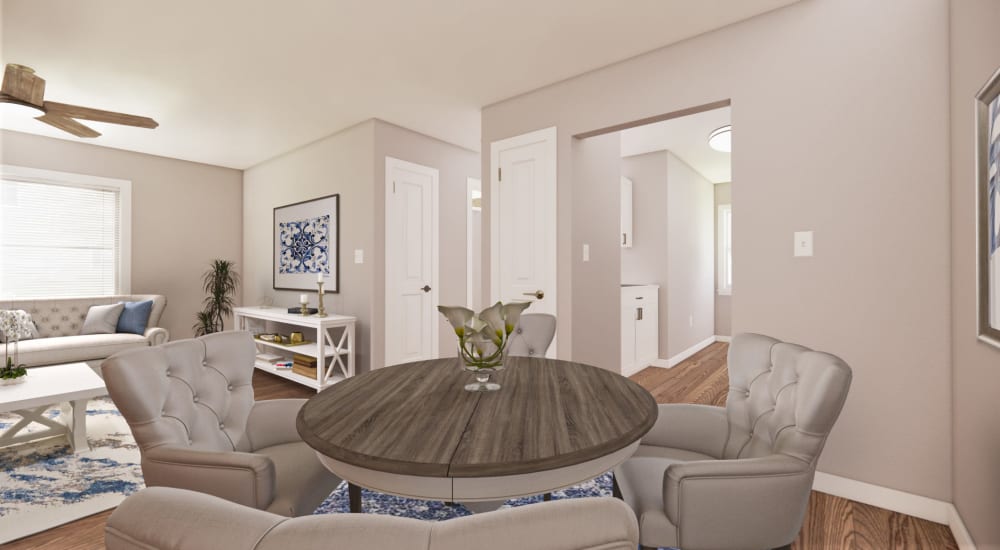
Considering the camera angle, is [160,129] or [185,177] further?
[185,177]

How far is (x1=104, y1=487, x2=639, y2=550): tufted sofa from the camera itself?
44 cm

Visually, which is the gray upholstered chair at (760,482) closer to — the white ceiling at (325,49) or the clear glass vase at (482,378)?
the clear glass vase at (482,378)

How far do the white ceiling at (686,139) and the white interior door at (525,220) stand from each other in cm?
121

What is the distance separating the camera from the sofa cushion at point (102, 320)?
14.6 feet

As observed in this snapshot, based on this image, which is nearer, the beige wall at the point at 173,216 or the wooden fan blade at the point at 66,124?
the wooden fan blade at the point at 66,124

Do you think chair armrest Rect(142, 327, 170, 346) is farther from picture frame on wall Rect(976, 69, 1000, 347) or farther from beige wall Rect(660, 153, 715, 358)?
picture frame on wall Rect(976, 69, 1000, 347)

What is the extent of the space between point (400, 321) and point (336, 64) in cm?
227

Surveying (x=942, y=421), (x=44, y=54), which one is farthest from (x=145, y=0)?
(x=942, y=421)

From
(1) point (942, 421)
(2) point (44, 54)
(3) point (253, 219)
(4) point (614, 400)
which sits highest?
(2) point (44, 54)

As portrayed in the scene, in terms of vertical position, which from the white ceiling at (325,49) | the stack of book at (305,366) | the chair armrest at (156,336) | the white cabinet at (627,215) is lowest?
the stack of book at (305,366)

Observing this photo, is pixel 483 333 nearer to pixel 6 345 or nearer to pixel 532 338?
pixel 532 338

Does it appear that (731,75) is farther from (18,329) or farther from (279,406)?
(18,329)

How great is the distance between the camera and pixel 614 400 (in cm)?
137

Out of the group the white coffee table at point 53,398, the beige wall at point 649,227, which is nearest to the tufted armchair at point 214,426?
the white coffee table at point 53,398
